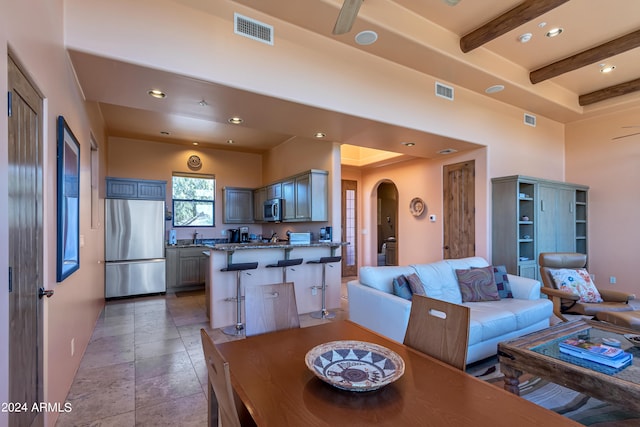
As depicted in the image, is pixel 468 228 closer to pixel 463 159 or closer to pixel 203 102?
pixel 463 159

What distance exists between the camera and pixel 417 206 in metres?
6.49

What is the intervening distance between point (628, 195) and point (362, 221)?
5.02 m

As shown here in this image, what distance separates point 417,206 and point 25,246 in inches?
239

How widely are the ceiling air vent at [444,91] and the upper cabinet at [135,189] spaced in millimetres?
5338

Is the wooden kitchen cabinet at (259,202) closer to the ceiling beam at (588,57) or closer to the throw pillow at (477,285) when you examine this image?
the throw pillow at (477,285)

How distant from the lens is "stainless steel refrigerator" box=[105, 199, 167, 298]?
5.52m

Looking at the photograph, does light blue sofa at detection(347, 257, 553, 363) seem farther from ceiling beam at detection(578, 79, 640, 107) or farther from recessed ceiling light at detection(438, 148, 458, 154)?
ceiling beam at detection(578, 79, 640, 107)

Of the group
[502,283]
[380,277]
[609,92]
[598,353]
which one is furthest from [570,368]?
[609,92]

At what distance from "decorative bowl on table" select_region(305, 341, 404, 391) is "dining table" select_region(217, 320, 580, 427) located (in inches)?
1.8

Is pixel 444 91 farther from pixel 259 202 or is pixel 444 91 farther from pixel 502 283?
pixel 259 202

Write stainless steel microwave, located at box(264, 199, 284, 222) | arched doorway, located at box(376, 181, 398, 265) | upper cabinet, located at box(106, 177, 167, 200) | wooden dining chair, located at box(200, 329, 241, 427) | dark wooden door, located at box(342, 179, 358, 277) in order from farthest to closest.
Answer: arched doorway, located at box(376, 181, 398, 265) → dark wooden door, located at box(342, 179, 358, 277) → stainless steel microwave, located at box(264, 199, 284, 222) → upper cabinet, located at box(106, 177, 167, 200) → wooden dining chair, located at box(200, 329, 241, 427)

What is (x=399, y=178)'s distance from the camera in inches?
277

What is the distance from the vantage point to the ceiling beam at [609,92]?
4.94 metres

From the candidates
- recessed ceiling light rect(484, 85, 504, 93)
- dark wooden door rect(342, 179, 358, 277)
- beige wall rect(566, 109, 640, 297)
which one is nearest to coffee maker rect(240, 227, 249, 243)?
dark wooden door rect(342, 179, 358, 277)
